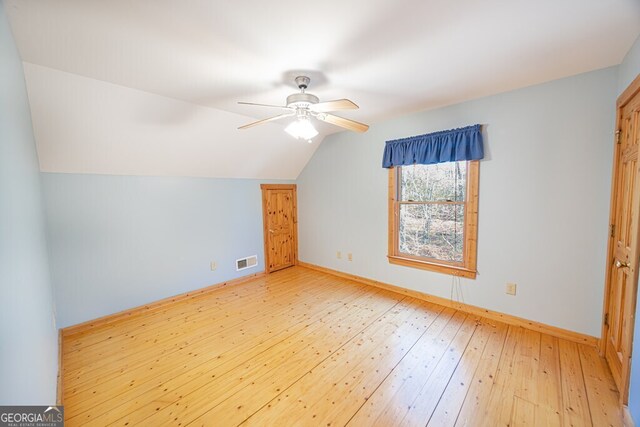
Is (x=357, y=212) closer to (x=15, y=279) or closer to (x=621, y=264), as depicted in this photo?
(x=621, y=264)

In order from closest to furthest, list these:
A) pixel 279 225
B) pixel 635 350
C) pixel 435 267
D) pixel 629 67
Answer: pixel 635 350
pixel 629 67
pixel 435 267
pixel 279 225

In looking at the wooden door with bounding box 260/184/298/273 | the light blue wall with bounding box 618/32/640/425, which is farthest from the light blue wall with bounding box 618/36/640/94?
the wooden door with bounding box 260/184/298/273

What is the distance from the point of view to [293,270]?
506cm

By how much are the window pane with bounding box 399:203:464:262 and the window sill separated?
12 centimetres

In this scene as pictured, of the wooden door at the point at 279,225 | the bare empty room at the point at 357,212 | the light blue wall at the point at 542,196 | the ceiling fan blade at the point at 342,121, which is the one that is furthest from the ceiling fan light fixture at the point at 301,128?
the wooden door at the point at 279,225

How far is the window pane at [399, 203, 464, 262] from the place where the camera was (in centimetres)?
327

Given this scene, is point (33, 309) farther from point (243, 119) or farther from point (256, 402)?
point (243, 119)

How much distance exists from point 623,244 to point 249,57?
333 cm

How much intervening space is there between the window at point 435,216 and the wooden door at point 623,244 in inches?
42.9

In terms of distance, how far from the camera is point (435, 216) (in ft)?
11.3

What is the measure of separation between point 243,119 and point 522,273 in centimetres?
384

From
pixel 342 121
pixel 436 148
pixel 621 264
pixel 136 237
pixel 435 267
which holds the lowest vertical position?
pixel 435 267

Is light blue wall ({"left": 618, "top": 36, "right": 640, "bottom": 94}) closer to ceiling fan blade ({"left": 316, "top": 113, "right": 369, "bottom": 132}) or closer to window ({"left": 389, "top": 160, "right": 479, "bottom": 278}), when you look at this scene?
window ({"left": 389, "top": 160, "right": 479, "bottom": 278})

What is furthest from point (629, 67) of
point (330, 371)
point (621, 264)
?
point (330, 371)
